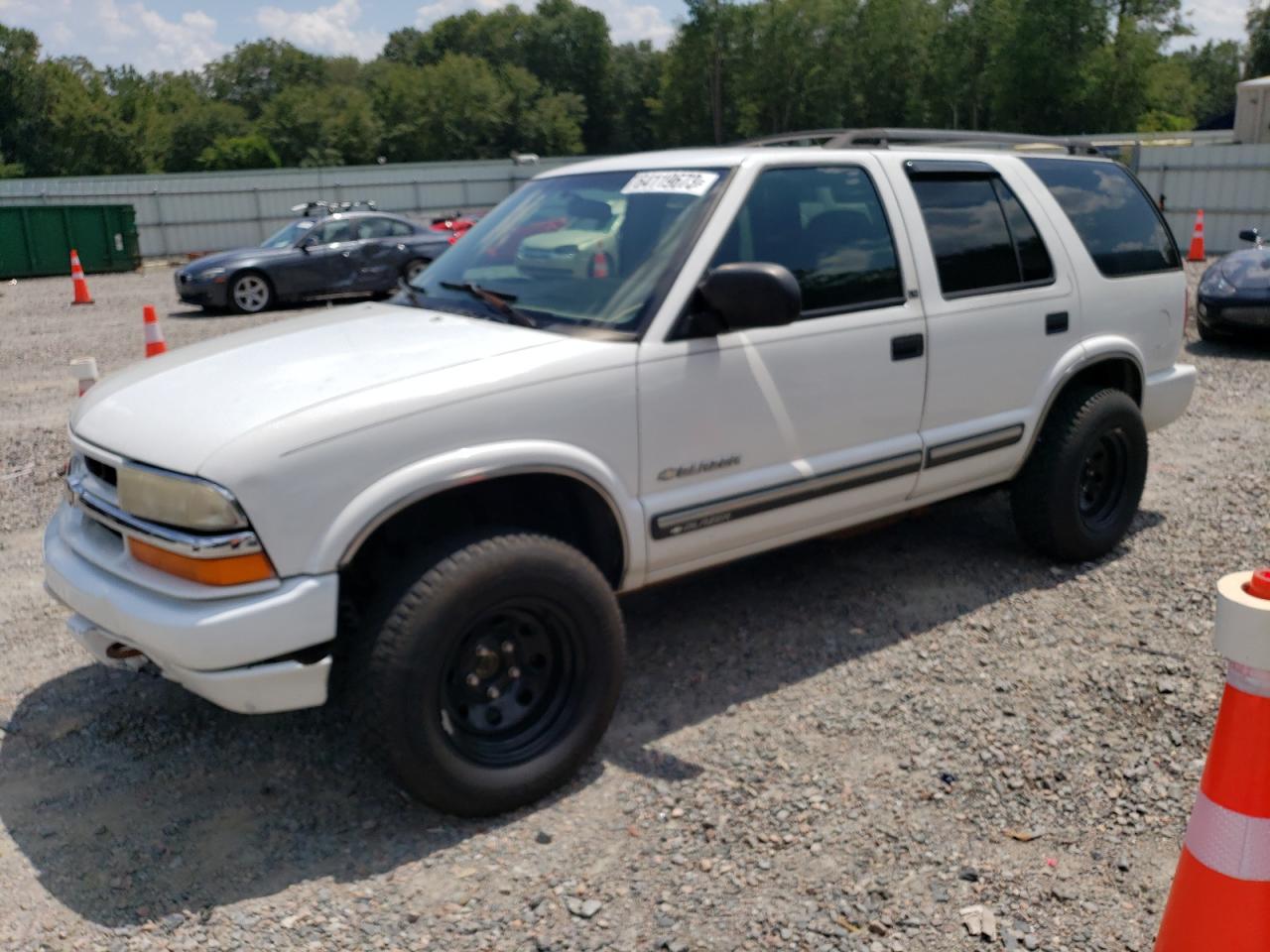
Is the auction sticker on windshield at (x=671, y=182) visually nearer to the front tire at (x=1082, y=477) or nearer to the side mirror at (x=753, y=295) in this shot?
the side mirror at (x=753, y=295)

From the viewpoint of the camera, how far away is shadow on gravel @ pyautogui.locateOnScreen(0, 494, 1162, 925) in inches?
124

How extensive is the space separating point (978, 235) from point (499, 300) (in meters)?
2.02

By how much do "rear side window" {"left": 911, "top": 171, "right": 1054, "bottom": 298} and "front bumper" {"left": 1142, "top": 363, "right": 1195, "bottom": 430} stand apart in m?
0.96

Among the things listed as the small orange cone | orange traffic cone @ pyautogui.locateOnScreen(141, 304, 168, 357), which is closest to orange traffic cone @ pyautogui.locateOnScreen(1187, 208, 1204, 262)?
the small orange cone

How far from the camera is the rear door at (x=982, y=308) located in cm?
439

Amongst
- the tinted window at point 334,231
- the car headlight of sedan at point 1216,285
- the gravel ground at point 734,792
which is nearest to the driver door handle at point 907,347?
the gravel ground at point 734,792

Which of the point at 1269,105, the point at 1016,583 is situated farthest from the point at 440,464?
the point at 1269,105

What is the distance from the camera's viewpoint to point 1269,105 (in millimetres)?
28812

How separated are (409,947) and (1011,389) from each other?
3.19 metres

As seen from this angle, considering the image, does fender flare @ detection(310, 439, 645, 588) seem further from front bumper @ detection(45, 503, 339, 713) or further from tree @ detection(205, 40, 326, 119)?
tree @ detection(205, 40, 326, 119)

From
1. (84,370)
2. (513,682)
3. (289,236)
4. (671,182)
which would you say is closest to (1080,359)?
(671,182)

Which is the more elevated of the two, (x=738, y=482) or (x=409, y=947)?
(x=738, y=482)

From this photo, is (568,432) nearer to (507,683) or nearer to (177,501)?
(507,683)

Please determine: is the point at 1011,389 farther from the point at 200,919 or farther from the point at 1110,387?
the point at 200,919
